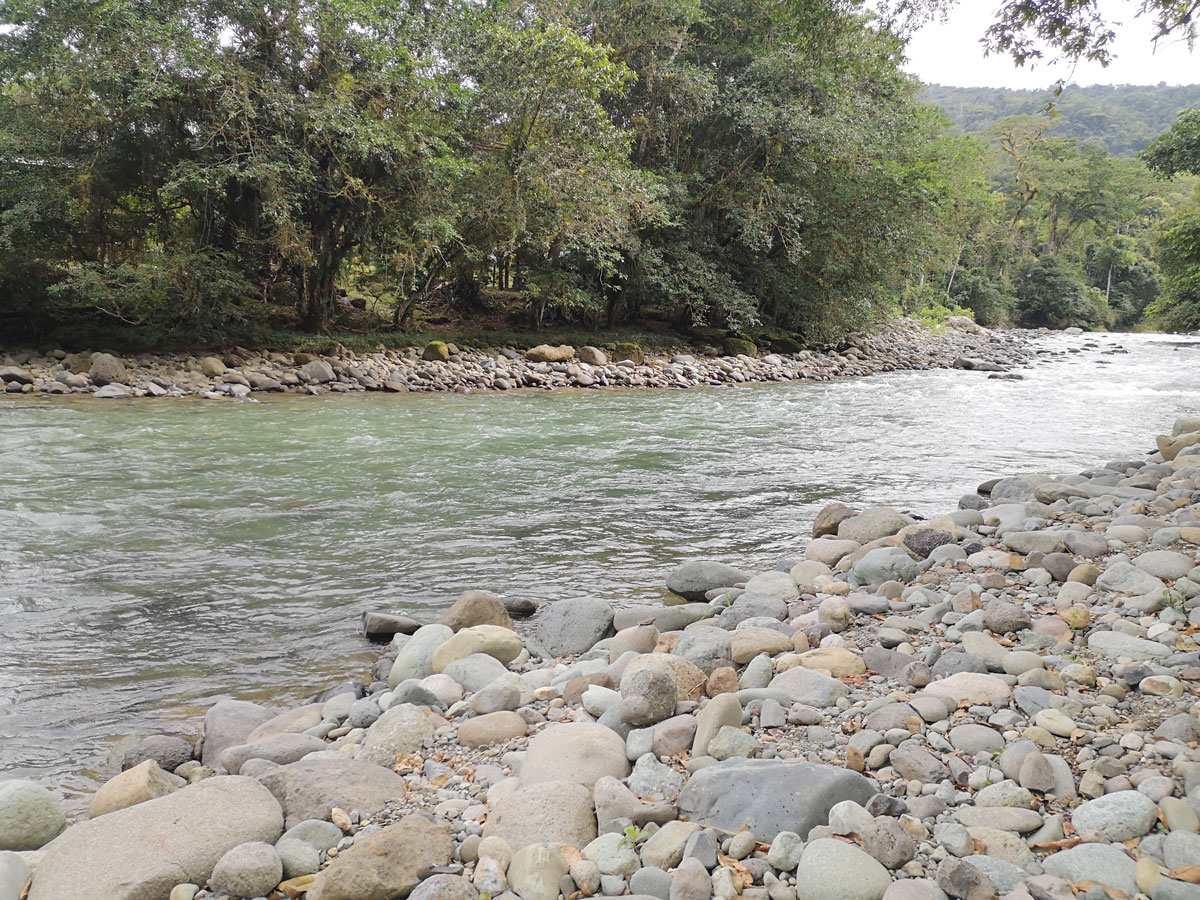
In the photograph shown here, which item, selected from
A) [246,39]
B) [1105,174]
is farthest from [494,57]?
[1105,174]

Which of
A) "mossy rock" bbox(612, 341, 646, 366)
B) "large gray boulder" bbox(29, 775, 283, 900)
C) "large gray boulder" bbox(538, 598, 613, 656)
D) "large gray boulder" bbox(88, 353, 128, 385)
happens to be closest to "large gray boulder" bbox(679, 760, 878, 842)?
"large gray boulder" bbox(29, 775, 283, 900)

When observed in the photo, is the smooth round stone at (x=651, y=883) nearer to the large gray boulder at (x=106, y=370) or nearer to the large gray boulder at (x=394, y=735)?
the large gray boulder at (x=394, y=735)

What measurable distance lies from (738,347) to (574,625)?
16.5 metres

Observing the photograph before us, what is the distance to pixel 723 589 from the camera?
14.4 ft

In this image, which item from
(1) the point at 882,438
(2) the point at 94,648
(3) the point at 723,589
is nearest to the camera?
(2) the point at 94,648

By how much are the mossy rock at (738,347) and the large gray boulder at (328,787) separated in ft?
57.8

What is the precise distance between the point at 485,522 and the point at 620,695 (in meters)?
3.14

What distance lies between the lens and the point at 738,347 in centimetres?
1964

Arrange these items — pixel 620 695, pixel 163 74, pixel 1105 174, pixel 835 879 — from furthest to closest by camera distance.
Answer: pixel 1105 174, pixel 163 74, pixel 620 695, pixel 835 879

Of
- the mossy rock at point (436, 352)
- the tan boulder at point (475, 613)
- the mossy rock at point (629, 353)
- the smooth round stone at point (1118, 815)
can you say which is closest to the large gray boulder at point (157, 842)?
the tan boulder at point (475, 613)

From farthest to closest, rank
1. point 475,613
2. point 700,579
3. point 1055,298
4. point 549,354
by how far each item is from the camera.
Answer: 1. point 1055,298
2. point 549,354
3. point 700,579
4. point 475,613

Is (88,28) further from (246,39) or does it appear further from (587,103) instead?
(587,103)

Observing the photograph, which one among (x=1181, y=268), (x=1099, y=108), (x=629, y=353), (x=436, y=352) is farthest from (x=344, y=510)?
(x=1099, y=108)

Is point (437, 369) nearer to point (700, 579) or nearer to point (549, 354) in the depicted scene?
point (549, 354)
